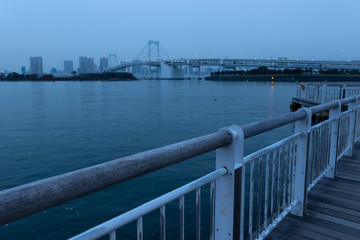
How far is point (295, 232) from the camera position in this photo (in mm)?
3090

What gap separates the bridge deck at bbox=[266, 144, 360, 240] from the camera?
3.07 meters

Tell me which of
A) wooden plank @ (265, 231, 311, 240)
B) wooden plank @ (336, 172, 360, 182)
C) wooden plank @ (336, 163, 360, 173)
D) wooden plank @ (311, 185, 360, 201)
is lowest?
wooden plank @ (265, 231, 311, 240)

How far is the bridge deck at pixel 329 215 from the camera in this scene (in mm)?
3068

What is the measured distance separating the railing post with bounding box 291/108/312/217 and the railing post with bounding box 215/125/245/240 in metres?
1.40

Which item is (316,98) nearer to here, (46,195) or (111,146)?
(111,146)

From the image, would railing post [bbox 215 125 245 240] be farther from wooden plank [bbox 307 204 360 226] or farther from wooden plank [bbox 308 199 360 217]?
wooden plank [bbox 308 199 360 217]

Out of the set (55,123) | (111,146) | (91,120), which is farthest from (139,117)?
(111,146)

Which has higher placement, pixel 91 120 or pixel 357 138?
pixel 357 138

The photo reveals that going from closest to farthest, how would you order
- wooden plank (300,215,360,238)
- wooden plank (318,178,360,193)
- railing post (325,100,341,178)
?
wooden plank (300,215,360,238) → wooden plank (318,178,360,193) → railing post (325,100,341,178)

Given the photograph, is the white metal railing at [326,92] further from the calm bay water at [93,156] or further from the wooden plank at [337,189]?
the wooden plank at [337,189]

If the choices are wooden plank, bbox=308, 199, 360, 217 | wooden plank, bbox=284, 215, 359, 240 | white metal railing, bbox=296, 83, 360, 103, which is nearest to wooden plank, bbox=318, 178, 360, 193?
wooden plank, bbox=308, 199, 360, 217

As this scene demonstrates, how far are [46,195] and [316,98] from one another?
22.5 m

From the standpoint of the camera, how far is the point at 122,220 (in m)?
1.40

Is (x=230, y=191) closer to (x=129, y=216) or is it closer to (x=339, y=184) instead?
(x=129, y=216)
